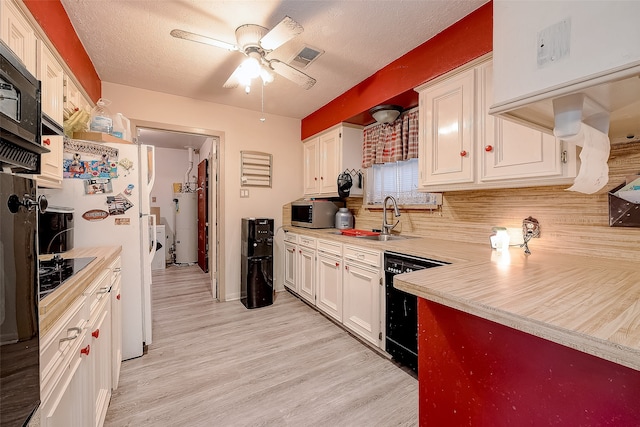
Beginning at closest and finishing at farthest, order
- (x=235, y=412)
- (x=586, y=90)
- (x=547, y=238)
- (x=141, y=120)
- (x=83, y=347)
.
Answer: (x=586, y=90)
(x=83, y=347)
(x=235, y=412)
(x=547, y=238)
(x=141, y=120)

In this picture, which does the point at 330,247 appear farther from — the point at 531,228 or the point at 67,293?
the point at 67,293

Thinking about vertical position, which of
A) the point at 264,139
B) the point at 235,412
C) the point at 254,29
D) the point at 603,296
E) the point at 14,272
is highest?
the point at 254,29

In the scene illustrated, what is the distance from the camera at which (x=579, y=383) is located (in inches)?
30.2

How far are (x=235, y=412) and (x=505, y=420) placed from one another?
1.37 metres

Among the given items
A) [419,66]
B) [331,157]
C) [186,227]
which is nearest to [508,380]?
[419,66]

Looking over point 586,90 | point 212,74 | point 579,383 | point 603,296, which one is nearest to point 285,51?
point 212,74

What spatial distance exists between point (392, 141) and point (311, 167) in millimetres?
1311

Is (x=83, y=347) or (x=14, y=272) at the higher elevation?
(x=14, y=272)

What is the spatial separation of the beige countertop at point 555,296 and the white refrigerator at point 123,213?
2035mm

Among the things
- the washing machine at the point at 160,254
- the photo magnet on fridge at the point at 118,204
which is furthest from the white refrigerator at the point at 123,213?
the washing machine at the point at 160,254

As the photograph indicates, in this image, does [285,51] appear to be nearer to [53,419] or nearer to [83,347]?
[83,347]

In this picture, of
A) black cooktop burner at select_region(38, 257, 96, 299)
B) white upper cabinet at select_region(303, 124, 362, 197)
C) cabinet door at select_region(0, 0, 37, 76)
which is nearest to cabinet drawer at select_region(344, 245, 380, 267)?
white upper cabinet at select_region(303, 124, 362, 197)

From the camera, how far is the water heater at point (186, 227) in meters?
5.49

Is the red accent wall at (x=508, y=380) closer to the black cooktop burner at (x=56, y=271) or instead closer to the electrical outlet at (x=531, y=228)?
the electrical outlet at (x=531, y=228)
